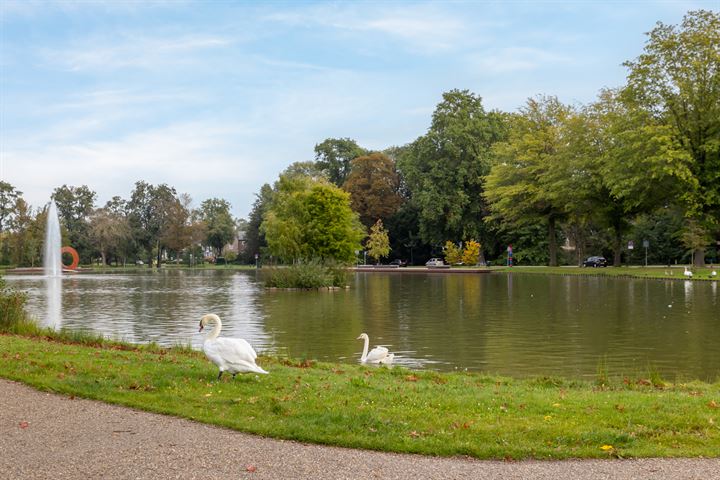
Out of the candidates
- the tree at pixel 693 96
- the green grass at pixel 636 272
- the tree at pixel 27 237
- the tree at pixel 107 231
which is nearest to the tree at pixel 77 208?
the tree at pixel 107 231

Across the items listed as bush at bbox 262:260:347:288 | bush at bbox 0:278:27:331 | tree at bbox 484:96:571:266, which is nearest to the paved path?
bush at bbox 0:278:27:331

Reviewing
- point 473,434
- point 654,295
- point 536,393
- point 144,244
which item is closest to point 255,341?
point 536,393

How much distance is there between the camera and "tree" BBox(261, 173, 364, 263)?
50259 millimetres

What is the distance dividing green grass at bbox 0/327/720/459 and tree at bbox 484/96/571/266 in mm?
55602

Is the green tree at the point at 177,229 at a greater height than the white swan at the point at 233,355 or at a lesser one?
greater

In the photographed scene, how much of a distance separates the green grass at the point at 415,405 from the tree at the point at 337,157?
95.5m

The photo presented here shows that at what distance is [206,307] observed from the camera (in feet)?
105

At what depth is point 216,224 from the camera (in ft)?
417

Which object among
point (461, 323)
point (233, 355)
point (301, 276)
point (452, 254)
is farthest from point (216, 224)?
point (233, 355)

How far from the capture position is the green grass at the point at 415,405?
7.45 meters

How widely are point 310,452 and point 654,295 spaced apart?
32369 millimetres

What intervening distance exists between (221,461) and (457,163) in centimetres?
7652

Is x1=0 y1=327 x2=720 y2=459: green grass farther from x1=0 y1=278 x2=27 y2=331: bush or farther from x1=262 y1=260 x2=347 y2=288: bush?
x1=262 y1=260 x2=347 y2=288: bush

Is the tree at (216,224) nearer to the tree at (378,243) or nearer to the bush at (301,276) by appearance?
the tree at (378,243)
